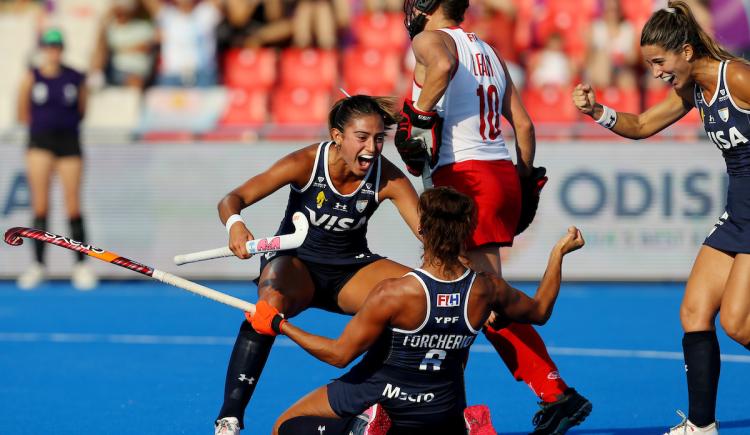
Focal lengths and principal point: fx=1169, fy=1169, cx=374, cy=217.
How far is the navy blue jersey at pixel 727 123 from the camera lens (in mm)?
5250

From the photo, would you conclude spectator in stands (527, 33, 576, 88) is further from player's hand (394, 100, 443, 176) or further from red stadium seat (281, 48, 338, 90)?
player's hand (394, 100, 443, 176)

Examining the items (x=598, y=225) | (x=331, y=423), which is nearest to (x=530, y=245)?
(x=598, y=225)

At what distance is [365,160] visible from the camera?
5.48 meters

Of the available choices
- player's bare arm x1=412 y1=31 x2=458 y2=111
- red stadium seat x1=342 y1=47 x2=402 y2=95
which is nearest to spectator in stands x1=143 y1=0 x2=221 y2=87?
red stadium seat x1=342 y1=47 x2=402 y2=95

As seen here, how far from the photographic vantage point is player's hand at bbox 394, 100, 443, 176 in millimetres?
5410

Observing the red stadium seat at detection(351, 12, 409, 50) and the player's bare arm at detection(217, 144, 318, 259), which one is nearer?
the player's bare arm at detection(217, 144, 318, 259)

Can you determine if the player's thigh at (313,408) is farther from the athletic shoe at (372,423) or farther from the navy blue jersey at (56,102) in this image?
the navy blue jersey at (56,102)

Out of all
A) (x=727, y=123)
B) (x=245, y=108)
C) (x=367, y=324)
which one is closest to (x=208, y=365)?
(x=367, y=324)

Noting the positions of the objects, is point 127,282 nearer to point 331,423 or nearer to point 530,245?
point 530,245

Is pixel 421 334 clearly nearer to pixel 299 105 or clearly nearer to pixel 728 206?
pixel 728 206

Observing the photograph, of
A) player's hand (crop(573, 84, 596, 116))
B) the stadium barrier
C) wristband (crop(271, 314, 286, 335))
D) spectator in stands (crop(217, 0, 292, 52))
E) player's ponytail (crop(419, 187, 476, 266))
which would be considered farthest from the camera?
spectator in stands (crop(217, 0, 292, 52))

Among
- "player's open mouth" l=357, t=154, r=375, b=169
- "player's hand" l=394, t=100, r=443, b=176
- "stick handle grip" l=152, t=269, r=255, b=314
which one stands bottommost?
"stick handle grip" l=152, t=269, r=255, b=314

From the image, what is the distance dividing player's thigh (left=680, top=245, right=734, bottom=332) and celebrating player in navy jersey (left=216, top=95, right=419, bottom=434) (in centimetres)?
133

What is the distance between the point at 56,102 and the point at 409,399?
8.10m
